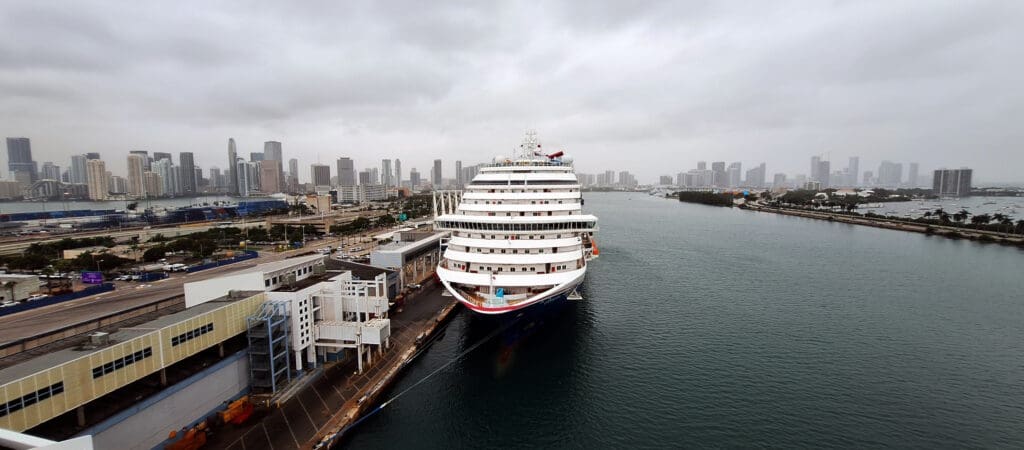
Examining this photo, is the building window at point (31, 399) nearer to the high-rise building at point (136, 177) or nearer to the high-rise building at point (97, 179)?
the high-rise building at point (136, 177)

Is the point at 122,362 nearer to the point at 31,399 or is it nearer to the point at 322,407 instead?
the point at 31,399

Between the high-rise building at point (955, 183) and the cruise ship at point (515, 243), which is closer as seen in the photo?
the cruise ship at point (515, 243)

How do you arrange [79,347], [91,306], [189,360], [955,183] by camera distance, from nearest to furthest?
1. [79,347]
2. [189,360]
3. [91,306]
4. [955,183]

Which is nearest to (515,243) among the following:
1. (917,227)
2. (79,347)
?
(79,347)

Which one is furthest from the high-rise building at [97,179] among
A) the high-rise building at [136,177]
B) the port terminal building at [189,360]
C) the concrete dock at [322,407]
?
the concrete dock at [322,407]

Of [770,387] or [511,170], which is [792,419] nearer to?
[770,387]

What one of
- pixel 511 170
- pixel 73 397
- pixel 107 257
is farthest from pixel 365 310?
pixel 107 257
